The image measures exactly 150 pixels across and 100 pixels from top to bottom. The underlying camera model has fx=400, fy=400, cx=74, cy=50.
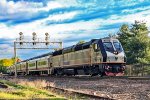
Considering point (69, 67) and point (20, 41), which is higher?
point (20, 41)

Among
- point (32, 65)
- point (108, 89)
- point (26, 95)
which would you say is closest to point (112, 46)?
point (108, 89)

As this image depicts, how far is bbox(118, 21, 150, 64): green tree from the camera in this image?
204 feet

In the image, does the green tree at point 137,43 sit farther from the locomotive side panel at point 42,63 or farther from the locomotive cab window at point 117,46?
the locomotive cab window at point 117,46

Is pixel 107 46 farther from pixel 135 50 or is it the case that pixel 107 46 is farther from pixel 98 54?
pixel 135 50

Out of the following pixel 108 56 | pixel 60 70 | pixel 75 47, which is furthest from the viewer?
pixel 60 70

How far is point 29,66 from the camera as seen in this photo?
3049 inches

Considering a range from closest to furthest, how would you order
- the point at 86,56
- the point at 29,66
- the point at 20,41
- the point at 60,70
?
1. the point at 86,56
2. the point at 60,70
3. the point at 20,41
4. the point at 29,66

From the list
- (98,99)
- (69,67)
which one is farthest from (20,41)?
(98,99)

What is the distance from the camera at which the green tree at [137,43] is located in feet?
204

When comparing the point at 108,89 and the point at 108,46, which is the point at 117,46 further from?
the point at 108,89

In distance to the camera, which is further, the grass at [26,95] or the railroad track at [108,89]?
the railroad track at [108,89]

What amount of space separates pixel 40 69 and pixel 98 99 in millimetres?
51012

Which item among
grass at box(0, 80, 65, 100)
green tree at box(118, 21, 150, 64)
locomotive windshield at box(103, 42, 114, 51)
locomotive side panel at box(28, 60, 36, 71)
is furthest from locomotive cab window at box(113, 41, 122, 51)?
locomotive side panel at box(28, 60, 36, 71)

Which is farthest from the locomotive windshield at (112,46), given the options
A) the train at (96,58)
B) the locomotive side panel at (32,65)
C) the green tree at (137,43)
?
the locomotive side panel at (32,65)
